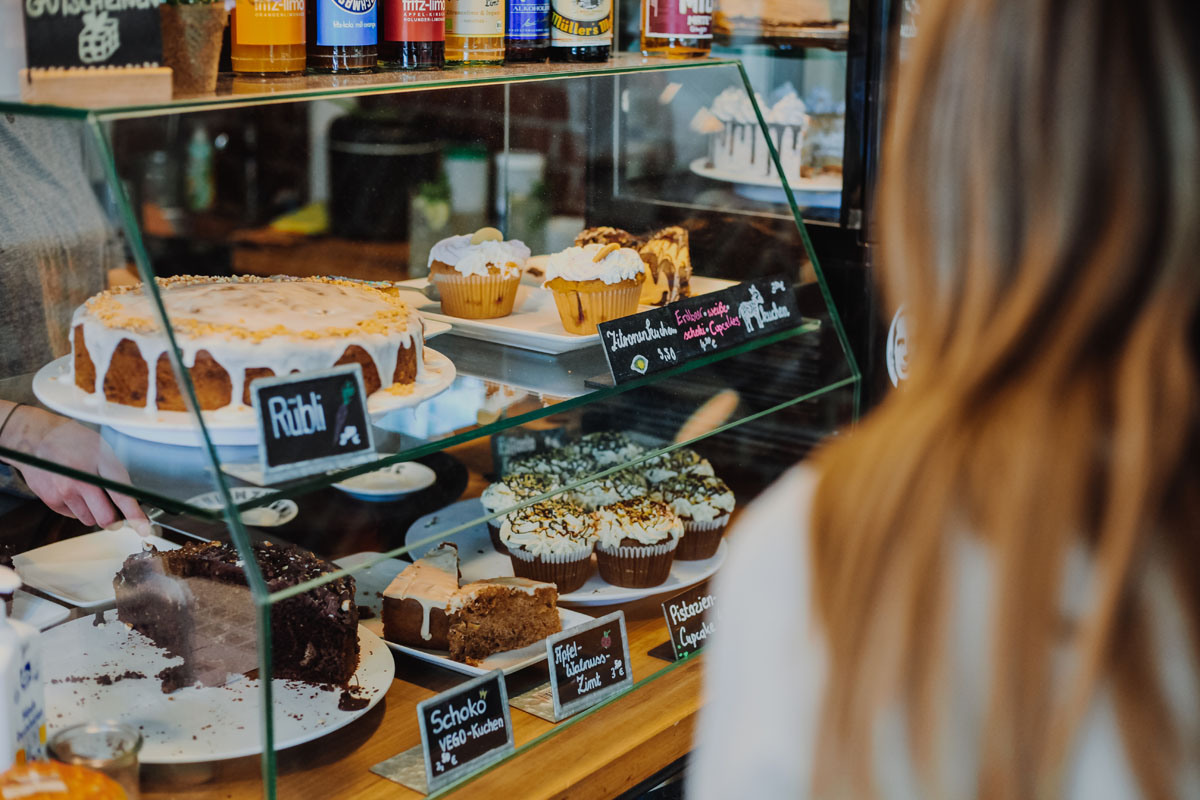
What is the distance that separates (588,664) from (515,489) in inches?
13.8

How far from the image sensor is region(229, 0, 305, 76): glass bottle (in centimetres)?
145

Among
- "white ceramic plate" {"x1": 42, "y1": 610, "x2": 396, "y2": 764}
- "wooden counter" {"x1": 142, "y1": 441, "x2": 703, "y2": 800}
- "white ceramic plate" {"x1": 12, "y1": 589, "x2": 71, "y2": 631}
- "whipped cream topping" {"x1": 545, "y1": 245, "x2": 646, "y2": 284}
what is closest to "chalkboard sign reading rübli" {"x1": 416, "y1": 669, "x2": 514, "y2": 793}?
"wooden counter" {"x1": 142, "y1": 441, "x2": 703, "y2": 800}

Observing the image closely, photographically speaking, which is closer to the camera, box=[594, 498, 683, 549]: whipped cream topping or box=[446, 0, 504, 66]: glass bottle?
box=[446, 0, 504, 66]: glass bottle

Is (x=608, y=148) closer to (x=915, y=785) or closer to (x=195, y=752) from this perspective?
(x=195, y=752)

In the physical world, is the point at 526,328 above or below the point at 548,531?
above

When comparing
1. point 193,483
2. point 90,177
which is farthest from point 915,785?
point 90,177

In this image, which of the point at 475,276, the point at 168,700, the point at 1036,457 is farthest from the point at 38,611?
the point at 1036,457

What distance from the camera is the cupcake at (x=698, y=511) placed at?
2084 mm

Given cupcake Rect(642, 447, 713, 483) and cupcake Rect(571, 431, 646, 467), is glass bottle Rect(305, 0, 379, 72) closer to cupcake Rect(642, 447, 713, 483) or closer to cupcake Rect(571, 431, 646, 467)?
cupcake Rect(571, 431, 646, 467)

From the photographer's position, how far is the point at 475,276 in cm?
187

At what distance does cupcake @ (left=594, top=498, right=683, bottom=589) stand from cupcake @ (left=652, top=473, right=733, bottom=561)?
3.0 inches

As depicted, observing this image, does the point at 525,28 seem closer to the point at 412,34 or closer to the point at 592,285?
the point at 412,34

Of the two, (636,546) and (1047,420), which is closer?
(1047,420)

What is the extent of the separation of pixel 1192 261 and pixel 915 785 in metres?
0.31
